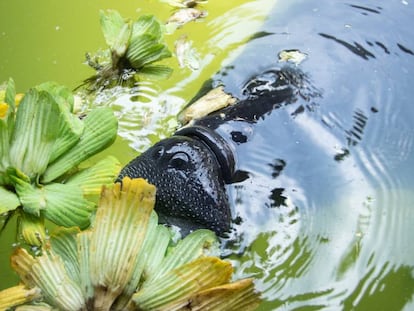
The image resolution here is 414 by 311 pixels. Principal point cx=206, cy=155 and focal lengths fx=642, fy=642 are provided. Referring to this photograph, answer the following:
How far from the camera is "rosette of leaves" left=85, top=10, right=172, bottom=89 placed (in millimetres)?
2086

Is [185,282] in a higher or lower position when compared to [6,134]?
lower

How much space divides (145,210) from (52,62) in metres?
1.08

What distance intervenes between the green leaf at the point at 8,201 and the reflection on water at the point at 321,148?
431 millimetres

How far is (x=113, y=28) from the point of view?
7.00 ft

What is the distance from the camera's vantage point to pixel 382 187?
64.2 inches

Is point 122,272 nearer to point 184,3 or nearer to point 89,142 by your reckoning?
point 89,142

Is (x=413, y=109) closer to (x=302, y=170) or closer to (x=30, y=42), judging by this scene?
(x=302, y=170)

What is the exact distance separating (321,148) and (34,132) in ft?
2.40

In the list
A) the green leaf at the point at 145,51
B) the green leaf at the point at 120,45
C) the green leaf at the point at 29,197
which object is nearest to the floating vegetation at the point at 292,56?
Answer: the green leaf at the point at 145,51

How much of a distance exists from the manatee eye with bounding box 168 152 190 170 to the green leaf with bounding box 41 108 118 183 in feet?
0.75

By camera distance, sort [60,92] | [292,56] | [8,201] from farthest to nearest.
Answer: [292,56]
[60,92]
[8,201]

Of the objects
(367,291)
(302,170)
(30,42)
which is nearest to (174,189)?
(302,170)

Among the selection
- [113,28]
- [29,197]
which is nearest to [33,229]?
[29,197]

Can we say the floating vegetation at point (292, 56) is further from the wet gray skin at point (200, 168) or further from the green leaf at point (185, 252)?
the green leaf at point (185, 252)
